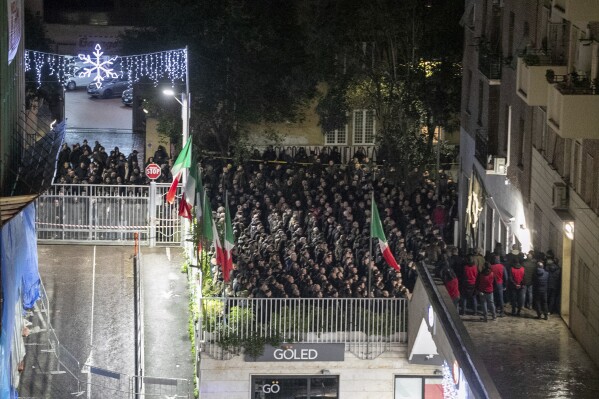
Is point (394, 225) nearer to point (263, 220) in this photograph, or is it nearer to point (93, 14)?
point (263, 220)

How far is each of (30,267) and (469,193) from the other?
17.7m

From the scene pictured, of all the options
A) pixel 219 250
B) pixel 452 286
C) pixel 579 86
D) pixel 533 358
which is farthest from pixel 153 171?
pixel 533 358

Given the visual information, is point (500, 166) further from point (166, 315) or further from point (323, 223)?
point (166, 315)

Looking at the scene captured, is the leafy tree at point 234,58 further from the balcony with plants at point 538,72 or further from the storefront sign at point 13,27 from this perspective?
the balcony with plants at point 538,72

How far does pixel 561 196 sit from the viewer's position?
118ft

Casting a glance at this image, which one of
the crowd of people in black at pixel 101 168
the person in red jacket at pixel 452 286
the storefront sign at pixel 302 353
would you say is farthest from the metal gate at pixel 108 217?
the person in red jacket at pixel 452 286

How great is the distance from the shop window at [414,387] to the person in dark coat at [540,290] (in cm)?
596

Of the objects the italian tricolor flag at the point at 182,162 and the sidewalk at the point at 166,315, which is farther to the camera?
the italian tricolor flag at the point at 182,162

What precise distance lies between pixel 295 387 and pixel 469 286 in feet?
22.2

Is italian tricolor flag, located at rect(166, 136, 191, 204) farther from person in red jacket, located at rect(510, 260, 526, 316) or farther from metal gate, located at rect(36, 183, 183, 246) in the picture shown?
person in red jacket, located at rect(510, 260, 526, 316)

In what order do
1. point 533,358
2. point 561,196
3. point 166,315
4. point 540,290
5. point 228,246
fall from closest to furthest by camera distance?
point 533,358 < point 540,290 < point 561,196 < point 228,246 < point 166,315

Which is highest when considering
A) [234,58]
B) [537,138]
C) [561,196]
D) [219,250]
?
[234,58]

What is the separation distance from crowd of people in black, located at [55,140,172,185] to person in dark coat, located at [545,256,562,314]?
17.3 metres

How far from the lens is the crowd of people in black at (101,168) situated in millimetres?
48594
